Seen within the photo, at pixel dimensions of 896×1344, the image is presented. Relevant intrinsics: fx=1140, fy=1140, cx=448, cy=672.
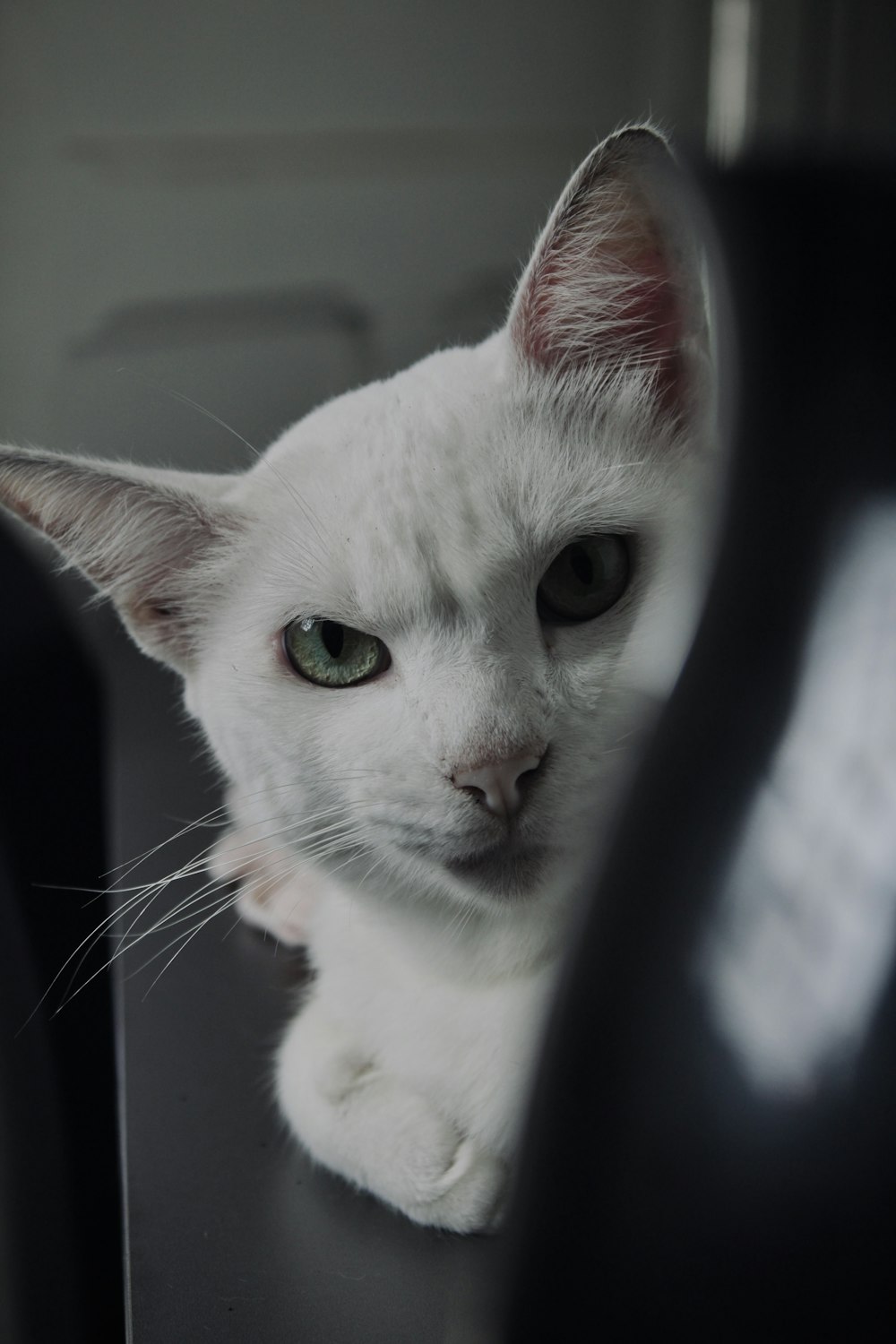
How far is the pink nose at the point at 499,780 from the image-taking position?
443 millimetres

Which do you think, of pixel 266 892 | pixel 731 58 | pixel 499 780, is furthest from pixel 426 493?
pixel 731 58

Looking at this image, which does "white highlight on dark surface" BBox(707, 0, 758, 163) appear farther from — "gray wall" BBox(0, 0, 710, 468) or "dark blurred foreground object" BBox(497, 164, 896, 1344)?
"dark blurred foreground object" BBox(497, 164, 896, 1344)

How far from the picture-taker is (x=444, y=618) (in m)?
0.49

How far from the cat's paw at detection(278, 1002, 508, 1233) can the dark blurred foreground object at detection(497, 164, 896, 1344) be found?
21 cm

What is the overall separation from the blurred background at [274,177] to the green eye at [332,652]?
19cm

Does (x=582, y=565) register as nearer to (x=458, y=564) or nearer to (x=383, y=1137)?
(x=458, y=564)

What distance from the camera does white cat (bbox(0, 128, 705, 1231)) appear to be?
1.52ft

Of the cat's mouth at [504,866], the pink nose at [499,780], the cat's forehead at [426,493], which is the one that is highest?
the cat's forehead at [426,493]

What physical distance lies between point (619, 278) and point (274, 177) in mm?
482

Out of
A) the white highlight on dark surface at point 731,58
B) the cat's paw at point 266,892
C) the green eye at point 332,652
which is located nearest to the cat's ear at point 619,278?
the green eye at point 332,652

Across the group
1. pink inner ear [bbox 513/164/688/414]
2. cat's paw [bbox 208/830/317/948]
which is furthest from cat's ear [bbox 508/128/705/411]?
cat's paw [bbox 208/830/317/948]

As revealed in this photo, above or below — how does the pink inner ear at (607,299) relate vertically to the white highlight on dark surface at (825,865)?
above

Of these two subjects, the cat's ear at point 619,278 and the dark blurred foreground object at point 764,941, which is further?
the cat's ear at point 619,278

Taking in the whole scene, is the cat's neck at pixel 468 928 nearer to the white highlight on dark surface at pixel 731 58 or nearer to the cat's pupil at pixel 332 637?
the cat's pupil at pixel 332 637
